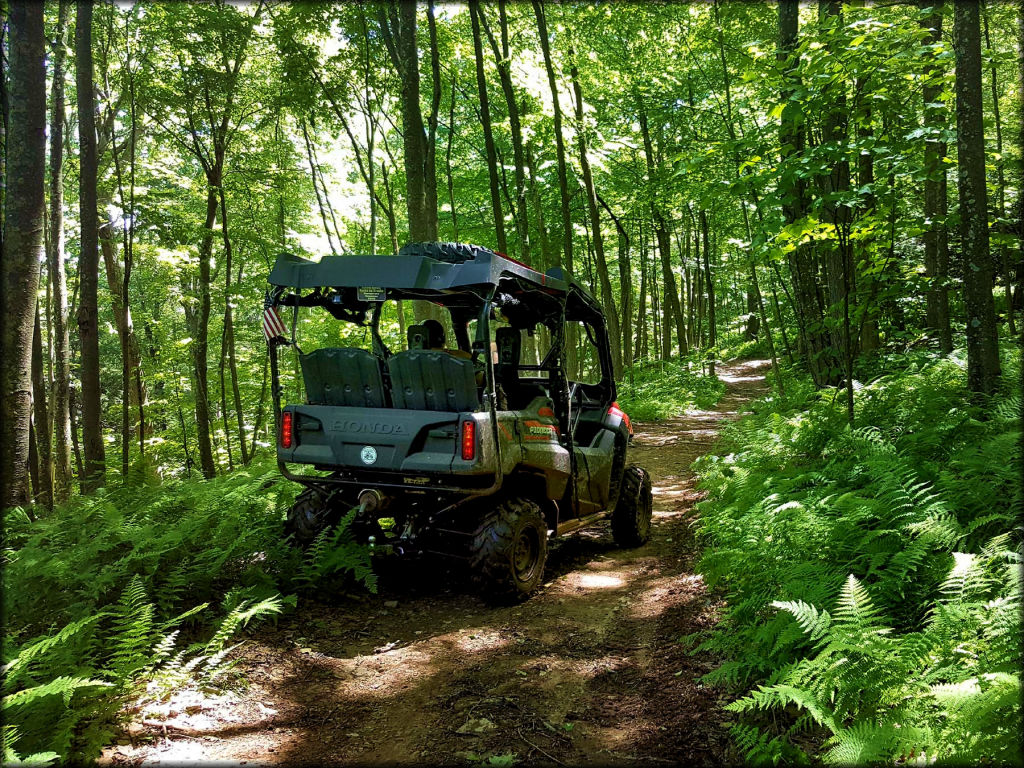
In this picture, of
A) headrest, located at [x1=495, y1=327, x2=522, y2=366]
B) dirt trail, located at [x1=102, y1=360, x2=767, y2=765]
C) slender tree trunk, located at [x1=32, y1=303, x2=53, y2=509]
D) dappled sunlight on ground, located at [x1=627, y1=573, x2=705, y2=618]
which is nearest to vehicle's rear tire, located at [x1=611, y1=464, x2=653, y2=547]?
dirt trail, located at [x1=102, y1=360, x2=767, y2=765]

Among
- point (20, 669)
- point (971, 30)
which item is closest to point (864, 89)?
point (971, 30)

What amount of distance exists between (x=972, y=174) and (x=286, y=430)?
20.9 feet

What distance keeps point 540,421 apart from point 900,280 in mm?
4877

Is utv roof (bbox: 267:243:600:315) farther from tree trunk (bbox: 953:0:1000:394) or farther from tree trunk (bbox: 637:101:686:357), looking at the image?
tree trunk (bbox: 637:101:686:357)

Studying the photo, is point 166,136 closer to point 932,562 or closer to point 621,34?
point 621,34

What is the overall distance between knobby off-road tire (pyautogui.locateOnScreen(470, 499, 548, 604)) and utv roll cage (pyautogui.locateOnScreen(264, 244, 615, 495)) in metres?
0.35

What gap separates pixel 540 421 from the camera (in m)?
5.86

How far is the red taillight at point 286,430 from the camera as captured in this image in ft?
18.0

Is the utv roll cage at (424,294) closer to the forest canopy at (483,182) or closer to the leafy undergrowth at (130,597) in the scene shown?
the leafy undergrowth at (130,597)

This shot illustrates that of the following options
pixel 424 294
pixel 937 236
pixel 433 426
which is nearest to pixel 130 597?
pixel 433 426

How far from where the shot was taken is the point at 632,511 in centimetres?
714

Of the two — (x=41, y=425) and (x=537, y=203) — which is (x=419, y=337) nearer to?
(x=41, y=425)

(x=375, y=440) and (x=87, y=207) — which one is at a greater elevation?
(x=87, y=207)

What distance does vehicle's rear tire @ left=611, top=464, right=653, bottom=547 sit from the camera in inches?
281
